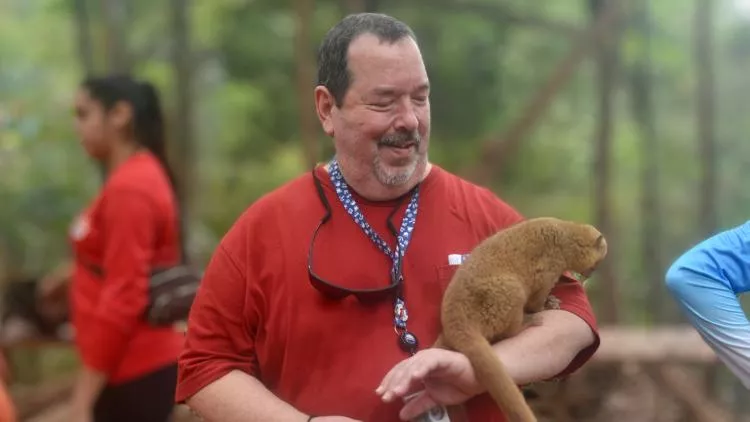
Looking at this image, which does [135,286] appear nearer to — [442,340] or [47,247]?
[442,340]

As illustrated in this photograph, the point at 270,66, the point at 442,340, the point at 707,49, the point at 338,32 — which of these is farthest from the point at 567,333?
the point at 707,49

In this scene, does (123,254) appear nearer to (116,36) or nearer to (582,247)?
(582,247)

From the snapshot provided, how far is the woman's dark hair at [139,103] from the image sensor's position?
2.96 m

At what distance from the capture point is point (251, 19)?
7.68 meters

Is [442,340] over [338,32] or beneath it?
beneath

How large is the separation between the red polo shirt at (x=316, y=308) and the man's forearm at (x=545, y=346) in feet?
0.12

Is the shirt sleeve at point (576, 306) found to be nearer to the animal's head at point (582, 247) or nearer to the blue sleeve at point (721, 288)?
the animal's head at point (582, 247)

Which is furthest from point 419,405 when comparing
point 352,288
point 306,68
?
point 306,68

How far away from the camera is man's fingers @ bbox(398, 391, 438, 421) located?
1545mm

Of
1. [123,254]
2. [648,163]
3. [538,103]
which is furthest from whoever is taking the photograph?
[648,163]

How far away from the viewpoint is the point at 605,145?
7.98 meters

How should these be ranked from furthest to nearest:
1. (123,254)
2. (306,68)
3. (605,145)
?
(605,145) → (306,68) → (123,254)

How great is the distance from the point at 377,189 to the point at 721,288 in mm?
633

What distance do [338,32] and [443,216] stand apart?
368 millimetres
